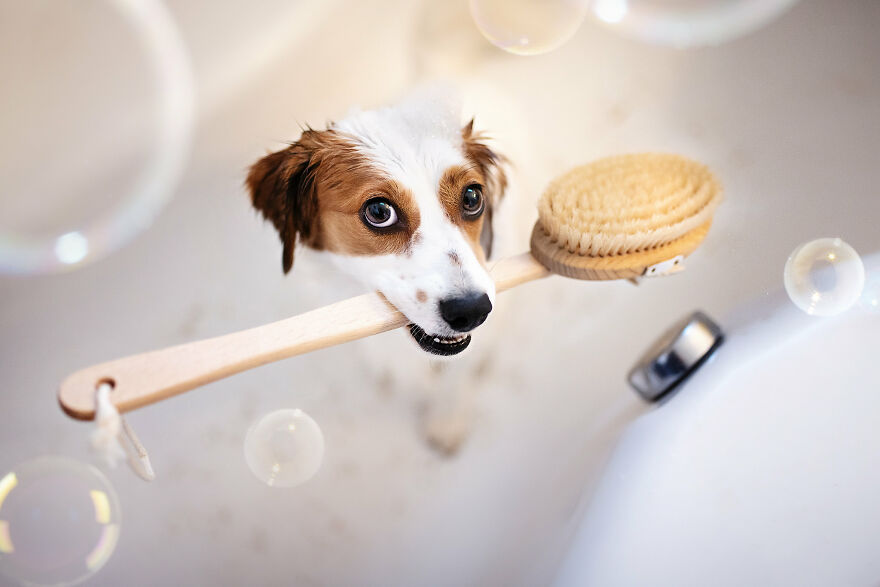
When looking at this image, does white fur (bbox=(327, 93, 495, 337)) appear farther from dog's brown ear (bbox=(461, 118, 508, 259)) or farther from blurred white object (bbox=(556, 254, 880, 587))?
blurred white object (bbox=(556, 254, 880, 587))

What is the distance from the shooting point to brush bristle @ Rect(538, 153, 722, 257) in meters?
0.68

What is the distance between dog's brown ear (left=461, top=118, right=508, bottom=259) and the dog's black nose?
16 centimetres

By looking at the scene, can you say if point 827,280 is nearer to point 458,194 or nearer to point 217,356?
point 458,194

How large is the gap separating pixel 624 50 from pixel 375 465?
2.48 feet

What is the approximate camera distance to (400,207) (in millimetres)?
634

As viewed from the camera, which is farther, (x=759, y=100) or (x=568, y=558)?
(x=759, y=100)

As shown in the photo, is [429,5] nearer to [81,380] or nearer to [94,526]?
[81,380]

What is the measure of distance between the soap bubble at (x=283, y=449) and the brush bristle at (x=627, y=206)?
1.46 feet

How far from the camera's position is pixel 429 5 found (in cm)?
87

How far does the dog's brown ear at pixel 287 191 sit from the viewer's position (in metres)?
0.68

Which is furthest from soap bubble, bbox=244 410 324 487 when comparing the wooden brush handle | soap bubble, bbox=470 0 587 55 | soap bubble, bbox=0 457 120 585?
soap bubble, bbox=470 0 587 55

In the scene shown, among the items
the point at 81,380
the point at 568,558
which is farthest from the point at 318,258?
the point at 568,558

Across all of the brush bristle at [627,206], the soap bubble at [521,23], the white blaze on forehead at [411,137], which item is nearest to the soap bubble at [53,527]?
the white blaze on forehead at [411,137]

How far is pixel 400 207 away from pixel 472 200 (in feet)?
0.31
